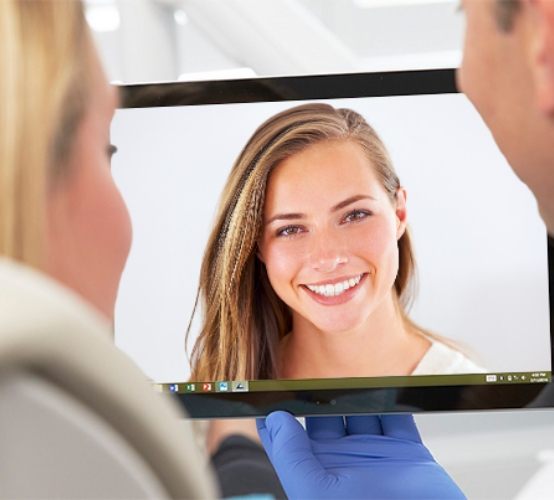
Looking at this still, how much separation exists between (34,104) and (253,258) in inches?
27.0

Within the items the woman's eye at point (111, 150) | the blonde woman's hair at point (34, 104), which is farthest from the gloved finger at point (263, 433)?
the blonde woman's hair at point (34, 104)

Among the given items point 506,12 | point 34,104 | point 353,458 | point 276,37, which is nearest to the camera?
point 34,104

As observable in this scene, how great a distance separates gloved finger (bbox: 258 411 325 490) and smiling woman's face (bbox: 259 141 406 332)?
0.17 m

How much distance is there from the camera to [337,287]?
4.29 ft

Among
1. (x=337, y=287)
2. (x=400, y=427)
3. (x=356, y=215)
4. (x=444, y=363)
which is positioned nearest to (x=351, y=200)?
(x=356, y=215)

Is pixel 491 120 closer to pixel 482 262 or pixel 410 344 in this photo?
pixel 482 262

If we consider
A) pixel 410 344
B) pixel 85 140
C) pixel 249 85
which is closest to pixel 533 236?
pixel 410 344

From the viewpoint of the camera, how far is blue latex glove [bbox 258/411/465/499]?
1335 mm

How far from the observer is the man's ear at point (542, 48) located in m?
1.09

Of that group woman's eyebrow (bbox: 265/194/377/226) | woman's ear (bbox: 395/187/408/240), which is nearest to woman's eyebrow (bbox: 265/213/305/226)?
woman's eyebrow (bbox: 265/194/377/226)

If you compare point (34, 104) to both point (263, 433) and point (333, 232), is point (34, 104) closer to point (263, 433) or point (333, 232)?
point (333, 232)

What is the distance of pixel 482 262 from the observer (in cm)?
130

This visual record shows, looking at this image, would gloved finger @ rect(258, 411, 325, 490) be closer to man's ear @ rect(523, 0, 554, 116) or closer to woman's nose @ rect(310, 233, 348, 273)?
woman's nose @ rect(310, 233, 348, 273)

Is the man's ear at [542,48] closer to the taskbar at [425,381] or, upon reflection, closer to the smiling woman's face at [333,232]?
the smiling woman's face at [333,232]
